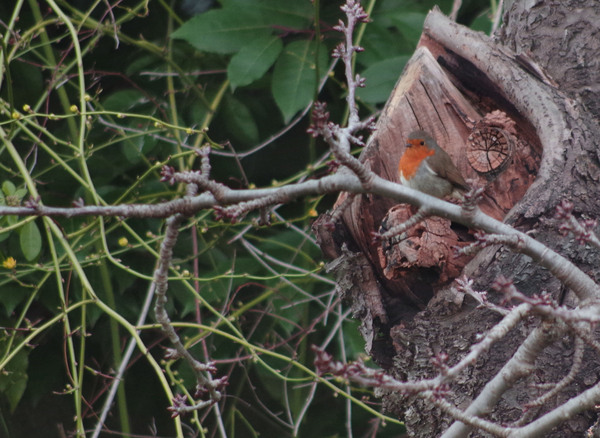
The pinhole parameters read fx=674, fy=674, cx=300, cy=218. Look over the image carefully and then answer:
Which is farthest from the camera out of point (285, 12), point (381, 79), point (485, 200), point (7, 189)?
point (285, 12)

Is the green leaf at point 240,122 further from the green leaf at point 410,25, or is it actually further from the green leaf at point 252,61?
the green leaf at point 410,25

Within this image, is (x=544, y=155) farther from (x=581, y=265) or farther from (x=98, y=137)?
(x=98, y=137)

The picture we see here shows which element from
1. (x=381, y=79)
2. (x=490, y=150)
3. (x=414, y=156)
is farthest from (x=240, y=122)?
(x=490, y=150)

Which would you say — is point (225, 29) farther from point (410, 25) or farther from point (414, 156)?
point (414, 156)

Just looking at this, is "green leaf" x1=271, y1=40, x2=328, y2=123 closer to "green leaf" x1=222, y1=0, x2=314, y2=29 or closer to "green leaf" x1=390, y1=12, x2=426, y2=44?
"green leaf" x1=222, y1=0, x2=314, y2=29

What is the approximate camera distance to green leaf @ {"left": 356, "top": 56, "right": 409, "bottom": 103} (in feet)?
7.91

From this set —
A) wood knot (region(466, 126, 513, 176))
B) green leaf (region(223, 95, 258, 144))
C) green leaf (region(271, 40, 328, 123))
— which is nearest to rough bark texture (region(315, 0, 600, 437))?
wood knot (region(466, 126, 513, 176))

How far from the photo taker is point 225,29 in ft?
8.22

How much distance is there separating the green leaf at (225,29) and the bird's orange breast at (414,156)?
814 millimetres

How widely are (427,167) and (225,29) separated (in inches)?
38.3

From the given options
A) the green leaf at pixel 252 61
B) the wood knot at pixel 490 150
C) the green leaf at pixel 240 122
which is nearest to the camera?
the wood knot at pixel 490 150

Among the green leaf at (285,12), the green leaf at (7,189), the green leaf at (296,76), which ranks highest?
the green leaf at (285,12)

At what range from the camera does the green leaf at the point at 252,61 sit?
7.91 feet

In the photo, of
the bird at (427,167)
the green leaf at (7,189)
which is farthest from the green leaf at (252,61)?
the green leaf at (7,189)
